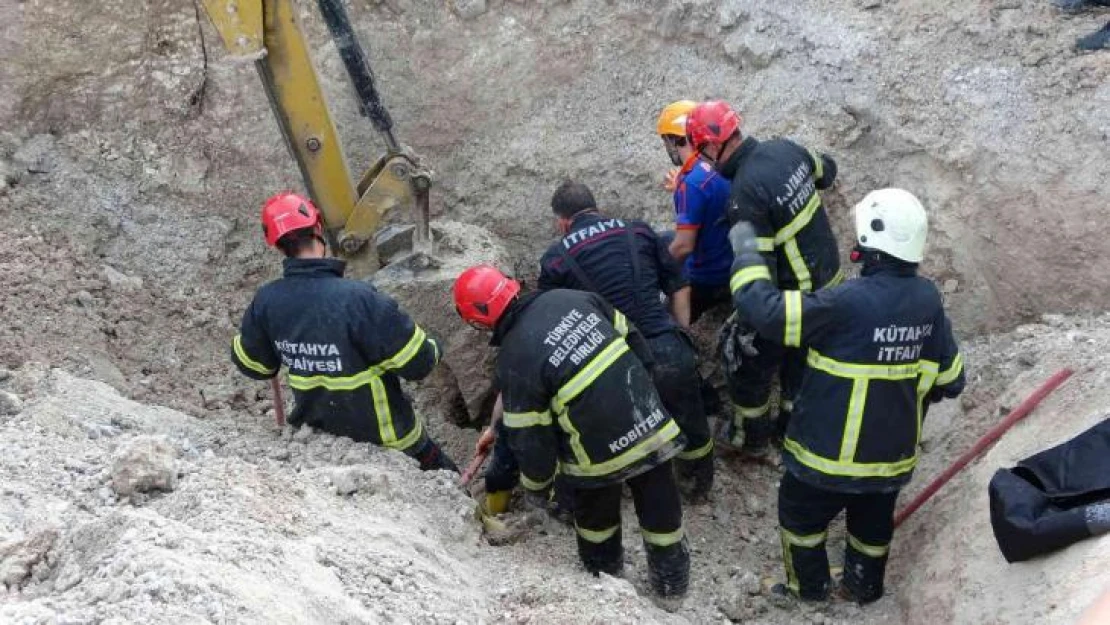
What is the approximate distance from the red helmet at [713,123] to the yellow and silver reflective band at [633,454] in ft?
5.09

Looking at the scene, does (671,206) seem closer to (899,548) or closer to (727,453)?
(727,453)

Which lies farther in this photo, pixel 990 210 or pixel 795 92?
pixel 795 92

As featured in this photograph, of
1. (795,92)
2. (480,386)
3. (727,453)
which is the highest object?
(795,92)

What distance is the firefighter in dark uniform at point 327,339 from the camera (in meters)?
4.85

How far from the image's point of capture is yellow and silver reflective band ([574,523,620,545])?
16.9 ft

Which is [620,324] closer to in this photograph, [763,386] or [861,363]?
[861,363]

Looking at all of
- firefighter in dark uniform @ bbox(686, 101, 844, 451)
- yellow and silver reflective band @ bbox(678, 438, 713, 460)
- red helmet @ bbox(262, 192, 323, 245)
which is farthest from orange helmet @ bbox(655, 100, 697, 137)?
red helmet @ bbox(262, 192, 323, 245)

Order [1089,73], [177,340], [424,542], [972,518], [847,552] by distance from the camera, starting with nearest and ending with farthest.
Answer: [424,542] < [972,518] < [847,552] < [1089,73] < [177,340]

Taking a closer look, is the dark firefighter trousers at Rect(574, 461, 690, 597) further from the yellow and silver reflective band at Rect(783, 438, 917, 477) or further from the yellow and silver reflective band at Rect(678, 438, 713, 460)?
the yellow and silver reflective band at Rect(678, 438, 713, 460)

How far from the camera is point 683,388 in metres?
5.66

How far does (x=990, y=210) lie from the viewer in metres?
6.19

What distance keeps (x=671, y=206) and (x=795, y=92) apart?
1063mm

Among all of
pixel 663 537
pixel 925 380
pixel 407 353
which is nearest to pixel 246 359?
pixel 407 353

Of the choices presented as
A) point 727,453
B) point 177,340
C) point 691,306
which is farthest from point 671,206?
point 177,340
